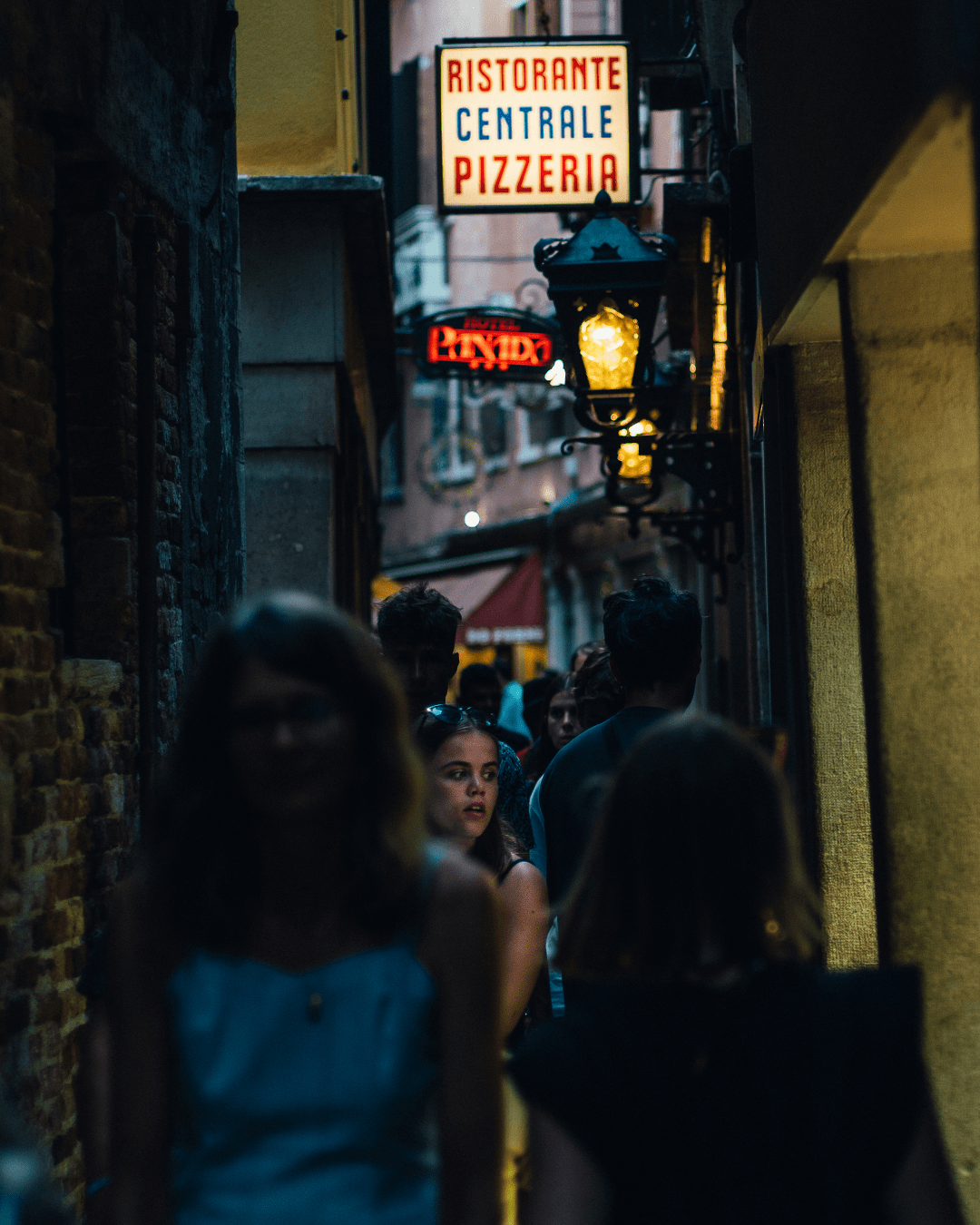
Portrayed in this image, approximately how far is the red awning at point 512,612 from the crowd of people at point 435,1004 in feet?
74.8

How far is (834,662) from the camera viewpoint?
520cm

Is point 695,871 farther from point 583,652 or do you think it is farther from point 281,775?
point 583,652

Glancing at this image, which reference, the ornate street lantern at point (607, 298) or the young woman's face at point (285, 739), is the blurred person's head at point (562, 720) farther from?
the young woman's face at point (285, 739)

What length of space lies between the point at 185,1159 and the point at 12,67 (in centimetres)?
340

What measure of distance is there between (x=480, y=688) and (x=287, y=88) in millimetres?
3673

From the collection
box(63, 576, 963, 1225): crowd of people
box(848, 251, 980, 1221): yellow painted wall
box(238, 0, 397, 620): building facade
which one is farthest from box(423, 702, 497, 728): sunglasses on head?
box(238, 0, 397, 620): building facade

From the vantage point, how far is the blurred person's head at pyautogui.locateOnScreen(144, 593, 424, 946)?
2207 millimetres

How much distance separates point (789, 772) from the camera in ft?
17.8

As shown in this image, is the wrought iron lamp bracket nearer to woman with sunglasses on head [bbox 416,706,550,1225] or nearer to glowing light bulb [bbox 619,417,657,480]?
glowing light bulb [bbox 619,417,657,480]

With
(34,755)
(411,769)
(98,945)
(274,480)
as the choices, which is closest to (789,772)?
(34,755)

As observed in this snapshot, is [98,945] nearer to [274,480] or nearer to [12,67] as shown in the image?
[12,67]

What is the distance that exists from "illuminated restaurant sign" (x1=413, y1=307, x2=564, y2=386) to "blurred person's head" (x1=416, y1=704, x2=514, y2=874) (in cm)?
1023

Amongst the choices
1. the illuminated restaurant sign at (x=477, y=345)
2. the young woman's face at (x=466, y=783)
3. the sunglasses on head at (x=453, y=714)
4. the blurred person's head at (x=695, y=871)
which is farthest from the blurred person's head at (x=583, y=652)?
the illuminated restaurant sign at (x=477, y=345)

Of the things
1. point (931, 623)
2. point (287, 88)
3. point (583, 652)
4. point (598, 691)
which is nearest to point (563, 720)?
point (583, 652)
